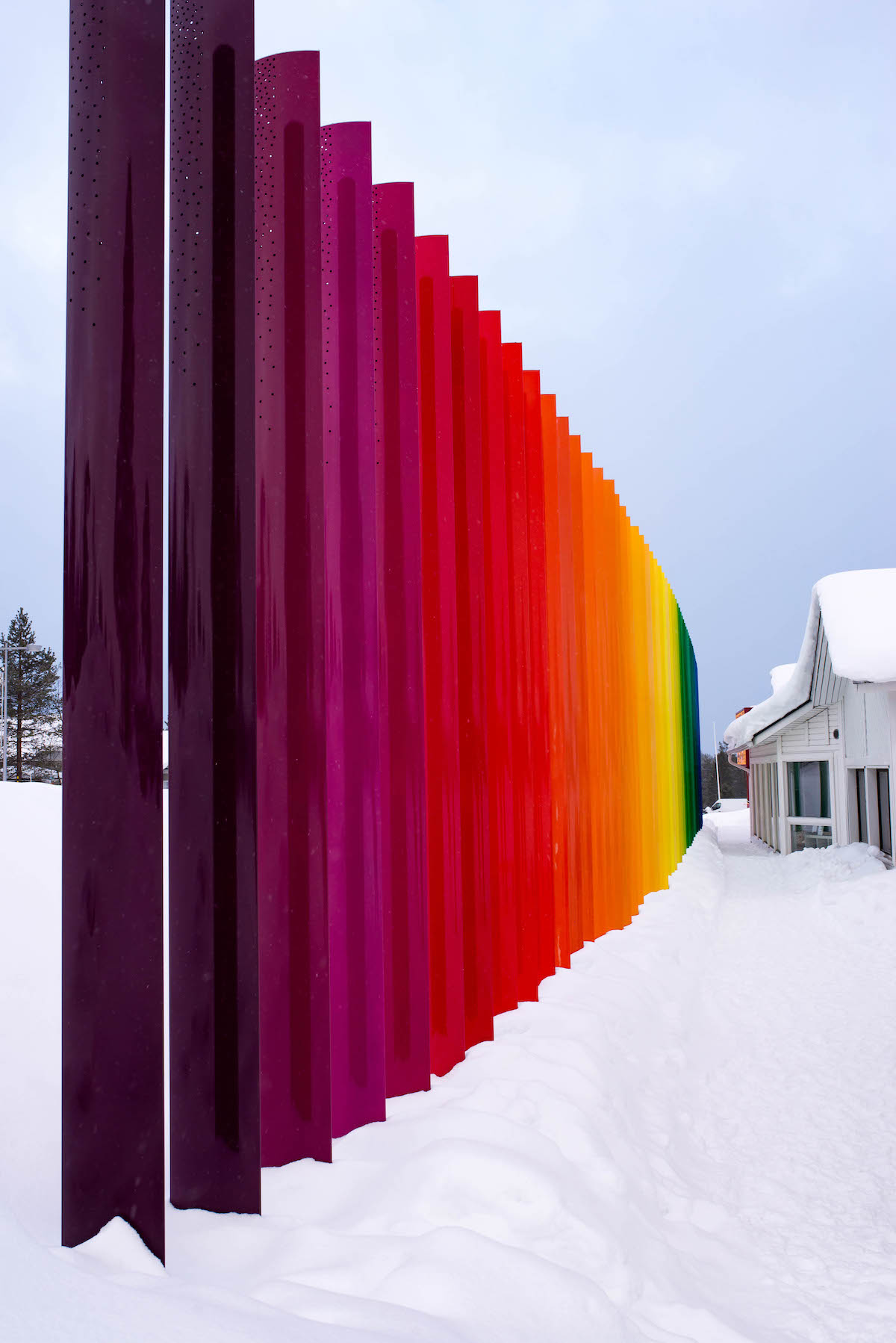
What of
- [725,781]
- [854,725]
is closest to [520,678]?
[854,725]

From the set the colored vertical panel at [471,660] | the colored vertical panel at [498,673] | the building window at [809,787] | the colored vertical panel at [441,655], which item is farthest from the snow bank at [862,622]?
the colored vertical panel at [441,655]

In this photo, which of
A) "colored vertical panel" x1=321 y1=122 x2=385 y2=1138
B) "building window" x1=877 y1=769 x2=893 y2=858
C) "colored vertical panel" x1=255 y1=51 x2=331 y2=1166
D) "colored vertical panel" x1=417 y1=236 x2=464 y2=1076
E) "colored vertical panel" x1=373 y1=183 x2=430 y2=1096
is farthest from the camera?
"building window" x1=877 y1=769 x2=893 y2=858

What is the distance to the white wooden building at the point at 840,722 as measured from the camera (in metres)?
11.4

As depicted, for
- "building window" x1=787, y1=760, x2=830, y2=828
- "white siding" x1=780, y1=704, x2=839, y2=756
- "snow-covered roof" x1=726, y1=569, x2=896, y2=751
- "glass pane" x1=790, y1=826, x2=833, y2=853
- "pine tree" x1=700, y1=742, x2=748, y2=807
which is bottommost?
"pine tree" x1=700, y1=742, x2=748, y2=807

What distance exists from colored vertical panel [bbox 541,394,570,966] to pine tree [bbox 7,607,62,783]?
4086cm

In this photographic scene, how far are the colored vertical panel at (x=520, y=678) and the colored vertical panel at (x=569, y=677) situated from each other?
47.1 inches

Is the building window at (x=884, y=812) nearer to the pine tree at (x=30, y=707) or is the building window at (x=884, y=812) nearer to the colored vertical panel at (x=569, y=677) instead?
the colored vertical panel at (x=569, y=677)

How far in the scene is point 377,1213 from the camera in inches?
96.9

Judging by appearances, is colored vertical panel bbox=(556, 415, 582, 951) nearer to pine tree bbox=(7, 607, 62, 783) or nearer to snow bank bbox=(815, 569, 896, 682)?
snow bank bbox=(815, 569, 896, 682)

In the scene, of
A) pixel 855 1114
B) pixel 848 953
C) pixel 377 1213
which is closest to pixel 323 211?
pixel 377 1213

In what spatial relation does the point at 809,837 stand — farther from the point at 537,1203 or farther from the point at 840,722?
the point at 537,1203

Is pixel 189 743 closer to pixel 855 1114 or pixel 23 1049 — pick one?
pixel 23 1049

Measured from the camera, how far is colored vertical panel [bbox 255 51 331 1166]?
2828 mm

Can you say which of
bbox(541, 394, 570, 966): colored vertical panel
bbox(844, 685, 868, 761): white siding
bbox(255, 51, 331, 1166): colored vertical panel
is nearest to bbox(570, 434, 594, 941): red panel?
bbox(541, 394, 570, 966): colored vertical panel
